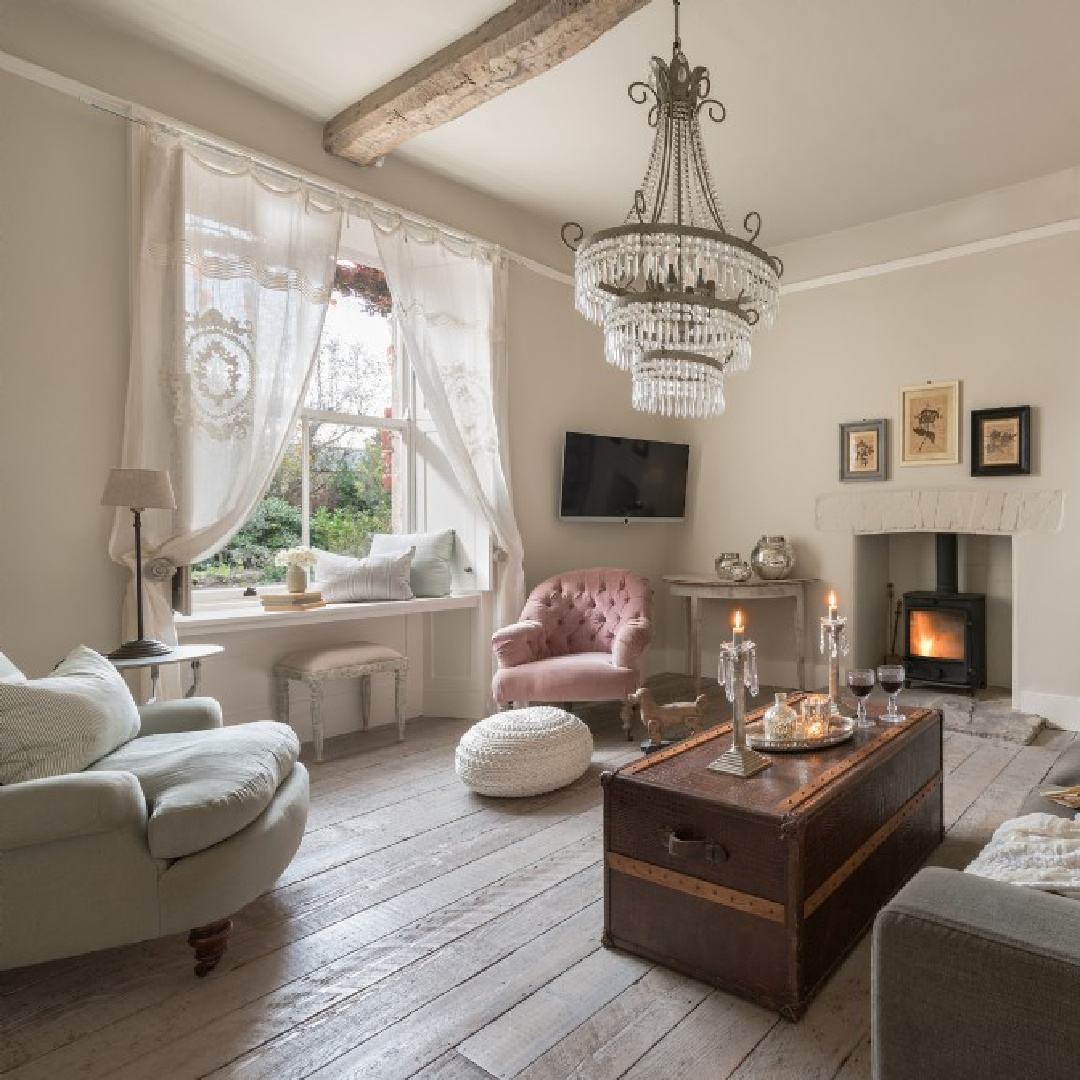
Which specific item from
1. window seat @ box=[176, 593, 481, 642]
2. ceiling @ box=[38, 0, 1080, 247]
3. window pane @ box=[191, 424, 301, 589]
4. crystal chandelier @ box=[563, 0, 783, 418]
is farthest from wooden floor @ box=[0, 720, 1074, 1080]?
ceiling @ box=[38, 0, 1080, 247]

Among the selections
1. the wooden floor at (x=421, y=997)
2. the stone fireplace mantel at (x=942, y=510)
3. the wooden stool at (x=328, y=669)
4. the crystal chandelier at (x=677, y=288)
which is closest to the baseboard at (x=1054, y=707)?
the stone fireplace mantel at (x=942, y=510)

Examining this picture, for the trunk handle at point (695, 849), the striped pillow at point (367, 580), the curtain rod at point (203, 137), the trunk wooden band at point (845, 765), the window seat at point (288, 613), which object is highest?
the curtain rod at point (203, 137)

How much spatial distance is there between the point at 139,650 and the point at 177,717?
41 centimetres

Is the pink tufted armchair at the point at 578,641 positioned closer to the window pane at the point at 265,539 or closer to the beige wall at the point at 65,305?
the window pane at the point at 265,539

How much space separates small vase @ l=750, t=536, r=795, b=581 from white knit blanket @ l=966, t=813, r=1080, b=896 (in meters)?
3.44

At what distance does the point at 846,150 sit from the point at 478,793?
3.84 metres

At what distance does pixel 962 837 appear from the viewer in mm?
2789

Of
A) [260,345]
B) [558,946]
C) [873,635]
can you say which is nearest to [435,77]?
[260,345]

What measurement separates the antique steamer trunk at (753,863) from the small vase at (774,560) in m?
3.00

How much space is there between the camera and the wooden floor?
65.4 inches

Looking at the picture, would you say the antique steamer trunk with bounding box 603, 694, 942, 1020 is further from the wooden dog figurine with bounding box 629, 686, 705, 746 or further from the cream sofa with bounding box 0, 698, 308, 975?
the cream sofa with bounding box 0, 698, 308, 975

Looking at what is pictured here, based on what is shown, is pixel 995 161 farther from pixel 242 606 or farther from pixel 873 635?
pixel 242 606

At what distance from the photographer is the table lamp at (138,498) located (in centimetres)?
281

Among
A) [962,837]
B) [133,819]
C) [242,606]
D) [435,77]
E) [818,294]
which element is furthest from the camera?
[818,294]
